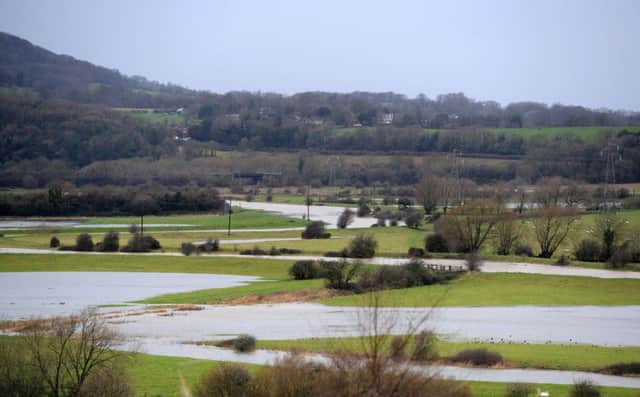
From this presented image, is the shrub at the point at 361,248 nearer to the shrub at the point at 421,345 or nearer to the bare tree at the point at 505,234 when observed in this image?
the bare tree at the point at 505,234

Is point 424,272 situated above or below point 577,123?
below

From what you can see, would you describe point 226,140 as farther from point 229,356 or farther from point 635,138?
point 229,356

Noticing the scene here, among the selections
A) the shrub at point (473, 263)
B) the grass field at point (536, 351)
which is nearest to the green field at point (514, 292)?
the shrub at point (473, 263)

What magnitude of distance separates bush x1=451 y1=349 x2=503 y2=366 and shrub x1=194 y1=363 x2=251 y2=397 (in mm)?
10873

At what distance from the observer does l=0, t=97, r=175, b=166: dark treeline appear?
162 metres

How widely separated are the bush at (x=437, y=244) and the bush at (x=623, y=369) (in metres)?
39.3

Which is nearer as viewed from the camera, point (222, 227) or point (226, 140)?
point (222, 227)

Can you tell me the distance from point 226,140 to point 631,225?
128666 mm

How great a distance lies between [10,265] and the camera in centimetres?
6500

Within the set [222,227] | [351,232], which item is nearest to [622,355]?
[351,232]

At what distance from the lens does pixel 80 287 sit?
54.8 metres

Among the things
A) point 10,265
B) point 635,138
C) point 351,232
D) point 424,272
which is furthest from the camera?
point 635,138

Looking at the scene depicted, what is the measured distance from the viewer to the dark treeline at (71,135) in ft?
532

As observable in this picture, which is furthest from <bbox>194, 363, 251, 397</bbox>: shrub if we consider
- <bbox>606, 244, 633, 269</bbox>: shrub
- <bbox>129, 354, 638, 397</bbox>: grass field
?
<bbox>606, 244, 633, 269</bbox>: shrub
